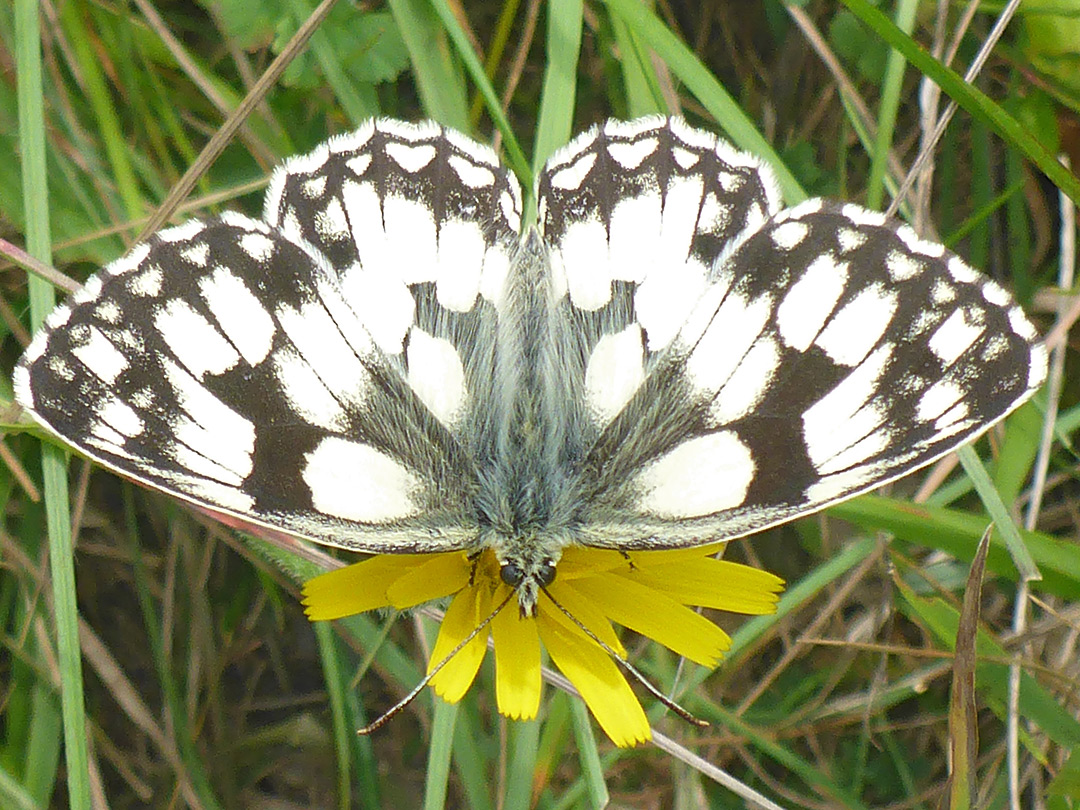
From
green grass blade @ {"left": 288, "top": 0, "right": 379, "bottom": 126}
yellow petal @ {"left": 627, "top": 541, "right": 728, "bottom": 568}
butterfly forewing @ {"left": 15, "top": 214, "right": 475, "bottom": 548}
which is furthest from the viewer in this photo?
green grass blade @ {"left": 288, "top": 0, "right": 379, "bottom": 126}

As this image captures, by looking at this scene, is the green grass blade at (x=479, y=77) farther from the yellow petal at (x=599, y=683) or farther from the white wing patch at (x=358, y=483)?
Answer: the yellow petal at (x=599, y=683)

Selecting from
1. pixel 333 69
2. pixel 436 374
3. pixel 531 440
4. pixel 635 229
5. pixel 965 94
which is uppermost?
pixel 333 69

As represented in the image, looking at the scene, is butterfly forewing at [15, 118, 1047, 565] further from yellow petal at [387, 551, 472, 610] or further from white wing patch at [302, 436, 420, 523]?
yellow petal at [387, 551, 472, 610]

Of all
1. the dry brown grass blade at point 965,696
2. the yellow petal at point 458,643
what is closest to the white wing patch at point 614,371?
the yellow petal at point 458,643

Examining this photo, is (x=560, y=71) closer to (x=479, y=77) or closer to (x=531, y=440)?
(x=479, y=77)

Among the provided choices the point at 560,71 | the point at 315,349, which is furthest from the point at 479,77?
the point at 315,349

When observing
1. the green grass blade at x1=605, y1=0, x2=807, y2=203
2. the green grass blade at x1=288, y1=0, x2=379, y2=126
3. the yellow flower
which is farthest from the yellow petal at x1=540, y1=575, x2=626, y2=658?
the green grass blade at x1=288, y1=0, x2=379, y2=126

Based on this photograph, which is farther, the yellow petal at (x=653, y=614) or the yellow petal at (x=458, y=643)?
the yellow petal at (x=653, y=614)
